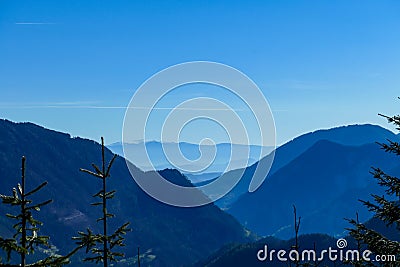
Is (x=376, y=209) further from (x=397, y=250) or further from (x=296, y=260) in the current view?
(x=296, y=260)

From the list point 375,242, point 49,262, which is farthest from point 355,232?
point 49,262

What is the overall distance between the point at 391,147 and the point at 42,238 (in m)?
14.6

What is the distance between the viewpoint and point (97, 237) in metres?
17.9

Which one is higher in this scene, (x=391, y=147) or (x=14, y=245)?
(x=391, y=147)

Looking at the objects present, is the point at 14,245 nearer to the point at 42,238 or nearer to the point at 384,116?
the point at 42,238

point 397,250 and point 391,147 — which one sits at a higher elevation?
point 391,147

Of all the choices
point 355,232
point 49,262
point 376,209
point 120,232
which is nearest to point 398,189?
point 376,209

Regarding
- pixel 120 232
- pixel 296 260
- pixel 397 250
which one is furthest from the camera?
pixel 296 260

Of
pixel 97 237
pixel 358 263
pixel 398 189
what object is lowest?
pixel 358 263

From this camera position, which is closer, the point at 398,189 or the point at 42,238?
the point at 42,238

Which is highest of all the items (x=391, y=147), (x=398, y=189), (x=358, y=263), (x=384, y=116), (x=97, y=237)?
(x=384, y=116)

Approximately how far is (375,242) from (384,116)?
5.65 meters

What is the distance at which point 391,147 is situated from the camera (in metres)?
21.4

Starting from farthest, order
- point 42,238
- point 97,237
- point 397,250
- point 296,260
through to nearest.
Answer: point 296,260
point 397,250
point 97,237
point 42,238
